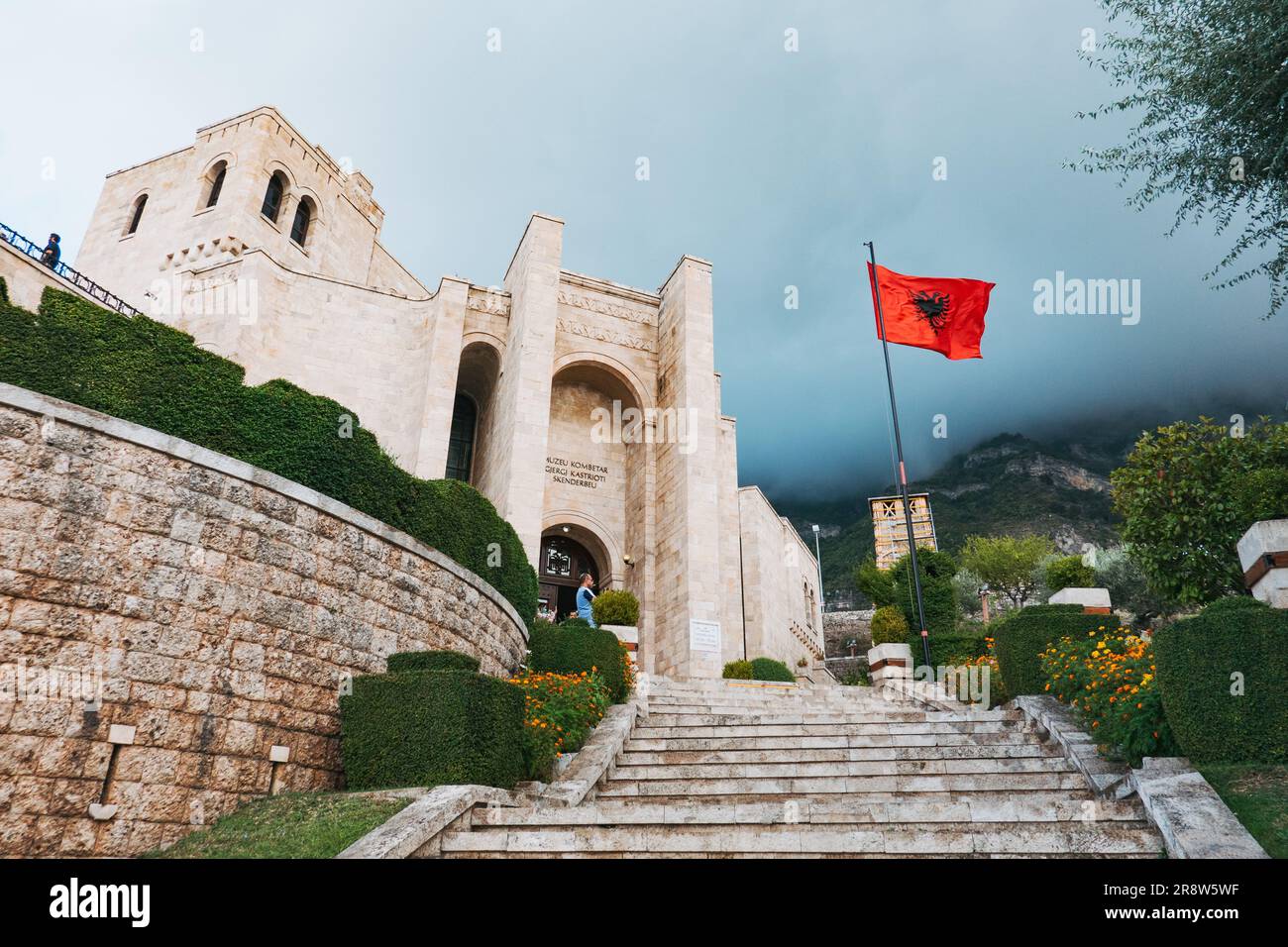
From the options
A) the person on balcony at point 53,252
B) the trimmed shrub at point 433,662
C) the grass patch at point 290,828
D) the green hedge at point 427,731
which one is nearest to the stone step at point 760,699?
the trimmed shrub at point 433,662

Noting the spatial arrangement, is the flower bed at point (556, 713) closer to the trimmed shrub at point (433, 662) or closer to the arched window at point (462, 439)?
the trimmed shrub at point (433, 662)

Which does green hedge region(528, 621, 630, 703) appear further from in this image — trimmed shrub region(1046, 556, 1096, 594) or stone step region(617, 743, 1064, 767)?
trimmed shrub region(1046, 556, 1096, 594)

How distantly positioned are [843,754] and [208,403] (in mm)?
7061

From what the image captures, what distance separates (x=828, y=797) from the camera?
6895mm

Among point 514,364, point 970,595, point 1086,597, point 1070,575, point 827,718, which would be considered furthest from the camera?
point 970,595

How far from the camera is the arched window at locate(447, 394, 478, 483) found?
21609mm

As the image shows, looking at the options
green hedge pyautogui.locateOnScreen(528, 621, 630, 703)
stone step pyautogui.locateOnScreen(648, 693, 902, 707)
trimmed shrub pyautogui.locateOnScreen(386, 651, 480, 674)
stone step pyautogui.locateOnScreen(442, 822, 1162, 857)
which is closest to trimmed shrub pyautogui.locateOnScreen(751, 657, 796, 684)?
stone step pyautogui.locateOnScreen(648, 693, 902, 707)

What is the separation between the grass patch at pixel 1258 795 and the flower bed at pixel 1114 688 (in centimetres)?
80

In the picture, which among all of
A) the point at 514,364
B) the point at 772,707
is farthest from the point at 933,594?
the point at 514,364

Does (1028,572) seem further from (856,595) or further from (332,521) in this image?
(332,521)

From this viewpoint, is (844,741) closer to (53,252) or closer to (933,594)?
(933,594)

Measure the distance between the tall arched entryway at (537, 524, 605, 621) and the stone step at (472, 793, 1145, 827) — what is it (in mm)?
14490

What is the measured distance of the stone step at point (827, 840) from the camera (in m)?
4.89
